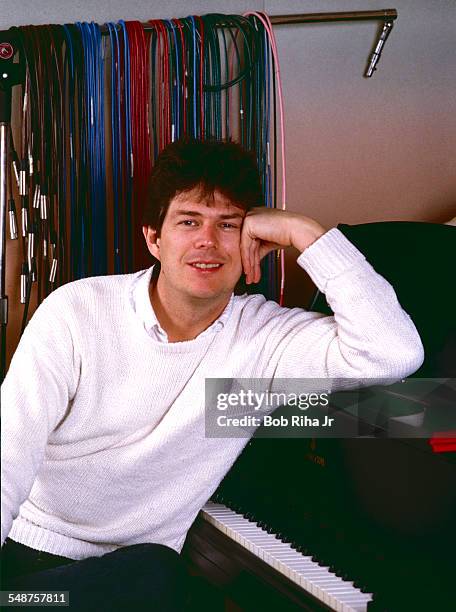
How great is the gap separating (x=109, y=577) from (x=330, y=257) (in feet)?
2.61

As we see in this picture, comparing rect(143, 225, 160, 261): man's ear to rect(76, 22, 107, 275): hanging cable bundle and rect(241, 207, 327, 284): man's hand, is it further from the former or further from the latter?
rect(76, 22, 107, 275): hanging cable bundle

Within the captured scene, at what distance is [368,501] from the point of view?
159cm

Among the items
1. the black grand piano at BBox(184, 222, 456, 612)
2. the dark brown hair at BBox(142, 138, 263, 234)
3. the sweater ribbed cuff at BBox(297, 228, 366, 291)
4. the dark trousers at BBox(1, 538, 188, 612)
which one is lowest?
the dark trousers at BBox(1, 538, 188, 612)

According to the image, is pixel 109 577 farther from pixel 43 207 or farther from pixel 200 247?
pixel 43 207

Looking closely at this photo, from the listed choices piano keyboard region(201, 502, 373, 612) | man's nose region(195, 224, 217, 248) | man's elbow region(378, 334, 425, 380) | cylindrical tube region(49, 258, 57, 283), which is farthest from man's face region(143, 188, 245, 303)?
cylindrical tube region(49, 258, 57, 283)

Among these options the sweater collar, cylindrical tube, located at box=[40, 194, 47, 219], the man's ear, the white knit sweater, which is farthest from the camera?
cylindrical tube, located at box=[40, 194, 47, 219]

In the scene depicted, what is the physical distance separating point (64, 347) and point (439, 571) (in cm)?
85

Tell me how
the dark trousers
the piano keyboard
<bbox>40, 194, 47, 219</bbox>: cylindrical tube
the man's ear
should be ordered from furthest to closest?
<bbox>40, 194, 47, 219</bbox>: cylindrical tube, the man's ear, the dark trousers, the piano keyboard

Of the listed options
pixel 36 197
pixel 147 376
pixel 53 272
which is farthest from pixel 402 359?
pixel 36 197

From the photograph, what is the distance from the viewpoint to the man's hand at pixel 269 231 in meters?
1.73

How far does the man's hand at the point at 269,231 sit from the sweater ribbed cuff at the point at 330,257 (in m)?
0.05

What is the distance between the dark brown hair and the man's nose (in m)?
0.07

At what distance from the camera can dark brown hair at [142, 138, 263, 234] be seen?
178cm

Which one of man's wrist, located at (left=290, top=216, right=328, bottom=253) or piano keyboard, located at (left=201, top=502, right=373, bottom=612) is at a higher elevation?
man's wrist, located at (left=290, top=216, right=328, bottom=253)
